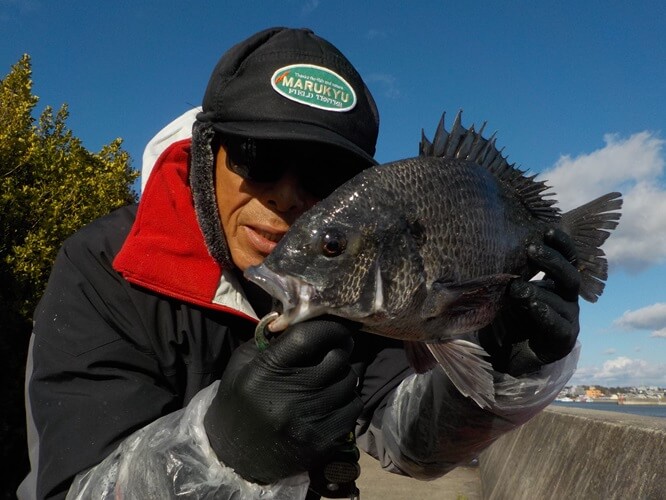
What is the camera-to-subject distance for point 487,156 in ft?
9.73

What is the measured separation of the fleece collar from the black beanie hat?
1.50 feet

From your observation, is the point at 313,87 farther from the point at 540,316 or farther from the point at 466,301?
the point at 540,316

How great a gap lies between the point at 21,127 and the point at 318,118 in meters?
9.25

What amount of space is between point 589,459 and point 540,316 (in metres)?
1.42

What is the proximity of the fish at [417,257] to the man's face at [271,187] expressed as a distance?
50cm

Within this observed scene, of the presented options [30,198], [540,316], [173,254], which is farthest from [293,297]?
[30,198]

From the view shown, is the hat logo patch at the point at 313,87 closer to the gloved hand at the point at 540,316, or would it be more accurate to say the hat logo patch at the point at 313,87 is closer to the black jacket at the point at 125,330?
the black jacket at the point at 125,330

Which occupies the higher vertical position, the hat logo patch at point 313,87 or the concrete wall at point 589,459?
the hat logo patch at point 313,87

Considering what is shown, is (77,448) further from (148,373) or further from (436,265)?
(436,265)

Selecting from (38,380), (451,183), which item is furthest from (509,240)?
(38,380)

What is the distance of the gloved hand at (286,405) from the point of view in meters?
2.06

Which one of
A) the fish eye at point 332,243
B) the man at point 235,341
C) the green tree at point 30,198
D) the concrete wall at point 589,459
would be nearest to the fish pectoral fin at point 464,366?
the man at point 235,341

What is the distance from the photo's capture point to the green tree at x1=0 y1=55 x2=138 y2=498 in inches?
353

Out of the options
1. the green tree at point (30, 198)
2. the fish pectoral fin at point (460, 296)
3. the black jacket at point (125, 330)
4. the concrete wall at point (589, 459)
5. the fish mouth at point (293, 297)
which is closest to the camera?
the fish mouth at point (293, 297)
